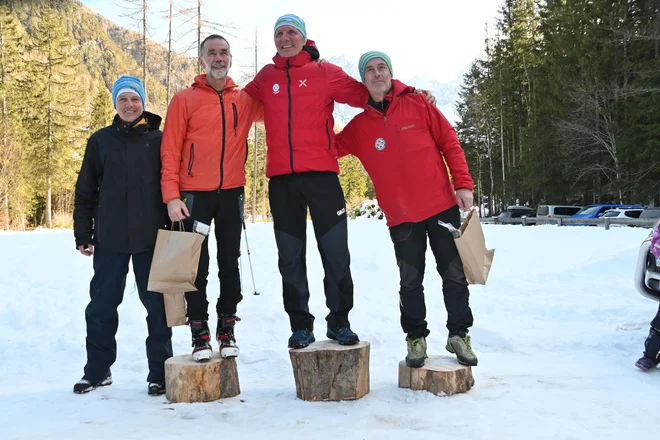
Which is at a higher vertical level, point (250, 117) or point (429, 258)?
point (250, 117)

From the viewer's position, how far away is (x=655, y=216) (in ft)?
60.8

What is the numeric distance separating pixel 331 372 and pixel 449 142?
1.93m

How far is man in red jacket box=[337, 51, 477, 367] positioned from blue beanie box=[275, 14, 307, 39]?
52 cm

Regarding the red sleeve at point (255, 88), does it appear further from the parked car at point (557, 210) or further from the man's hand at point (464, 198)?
the parked car at point (557, 210)

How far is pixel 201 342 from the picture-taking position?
3.66 metres

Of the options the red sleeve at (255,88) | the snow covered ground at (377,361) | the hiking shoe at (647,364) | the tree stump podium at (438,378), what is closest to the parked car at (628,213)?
the snow covered ground at (377,361)

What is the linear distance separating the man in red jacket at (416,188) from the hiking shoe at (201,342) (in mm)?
1486

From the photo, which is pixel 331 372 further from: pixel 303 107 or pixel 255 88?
pixel 255 88

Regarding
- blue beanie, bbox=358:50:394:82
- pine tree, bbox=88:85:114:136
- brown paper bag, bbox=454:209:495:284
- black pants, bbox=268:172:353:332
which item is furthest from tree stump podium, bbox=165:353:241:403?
pine tree, bbox=88:85:114:136

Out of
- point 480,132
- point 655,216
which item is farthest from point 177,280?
point 480,132

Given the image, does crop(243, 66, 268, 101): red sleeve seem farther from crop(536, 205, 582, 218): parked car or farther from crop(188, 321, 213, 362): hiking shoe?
crop(536, 205, 582, 218): parked car

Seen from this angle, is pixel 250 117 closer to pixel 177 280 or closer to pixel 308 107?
pixel 308 107

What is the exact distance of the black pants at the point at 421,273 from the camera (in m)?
3.76

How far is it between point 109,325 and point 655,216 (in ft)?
66.3
